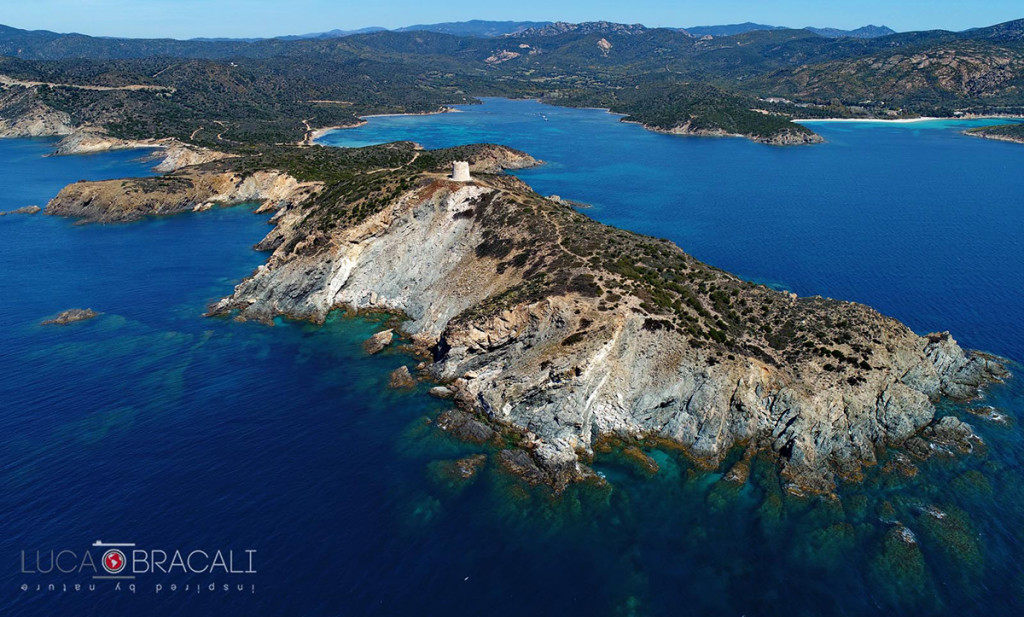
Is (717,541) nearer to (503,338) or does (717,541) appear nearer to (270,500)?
(503,338)

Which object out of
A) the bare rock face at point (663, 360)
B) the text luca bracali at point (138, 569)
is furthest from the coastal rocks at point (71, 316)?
the text luca bracali at point (138, 569)

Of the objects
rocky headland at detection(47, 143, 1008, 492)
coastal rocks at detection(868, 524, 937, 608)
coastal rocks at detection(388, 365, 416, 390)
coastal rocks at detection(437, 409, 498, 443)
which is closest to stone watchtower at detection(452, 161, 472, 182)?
rocky headland at detection(47, 143, 1008, 492)

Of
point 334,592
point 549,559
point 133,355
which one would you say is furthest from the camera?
point 133,355

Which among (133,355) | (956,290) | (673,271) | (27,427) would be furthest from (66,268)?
(956,290)

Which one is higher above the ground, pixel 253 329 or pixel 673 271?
pixel 673 271

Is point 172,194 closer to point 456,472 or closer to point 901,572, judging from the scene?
point 456,472

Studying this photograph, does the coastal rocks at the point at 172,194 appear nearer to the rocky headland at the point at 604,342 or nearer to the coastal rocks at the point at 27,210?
the coastal rocks at the point at 27,210

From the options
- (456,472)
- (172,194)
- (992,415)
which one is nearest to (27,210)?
(172,194)

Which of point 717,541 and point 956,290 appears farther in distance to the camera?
point 956,290
